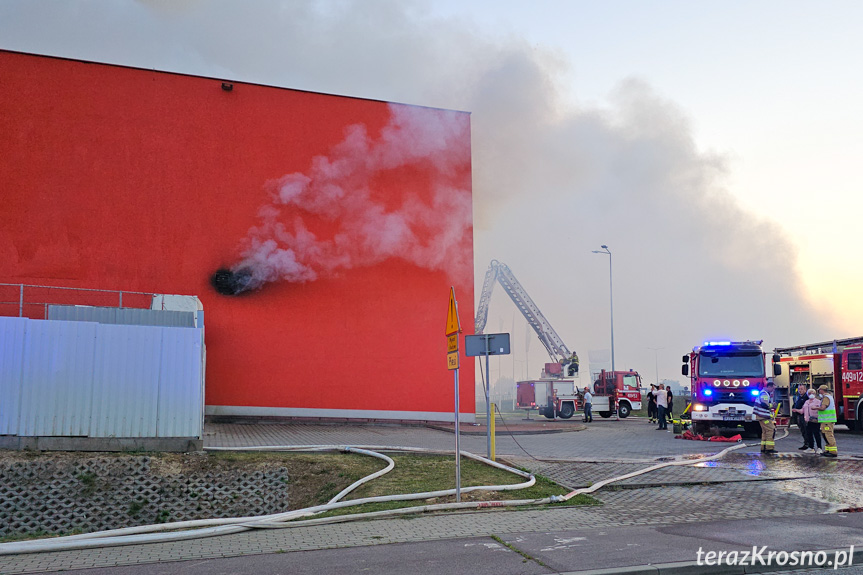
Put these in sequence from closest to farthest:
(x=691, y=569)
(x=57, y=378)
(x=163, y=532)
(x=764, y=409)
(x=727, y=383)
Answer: (x=691, y=569), (x=163, y=532), (x=57, y=378), (x=764, y=409), (x=727, y=383)

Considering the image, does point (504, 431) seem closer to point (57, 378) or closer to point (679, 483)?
point (679, 483)

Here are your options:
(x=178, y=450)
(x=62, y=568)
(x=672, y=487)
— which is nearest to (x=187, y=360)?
(x=178, y=450)

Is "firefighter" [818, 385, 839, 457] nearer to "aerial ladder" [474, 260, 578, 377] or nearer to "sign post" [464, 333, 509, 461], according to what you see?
"sign post" [464, 333, 509, 461]

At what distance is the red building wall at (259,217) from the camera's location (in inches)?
766

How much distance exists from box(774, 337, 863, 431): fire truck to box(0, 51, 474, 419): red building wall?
11.2 metres

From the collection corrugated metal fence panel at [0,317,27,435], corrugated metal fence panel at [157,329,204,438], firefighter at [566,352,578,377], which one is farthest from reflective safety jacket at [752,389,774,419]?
firefighter at [566,352,578,377]

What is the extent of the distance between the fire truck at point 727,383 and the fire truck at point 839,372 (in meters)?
2.03

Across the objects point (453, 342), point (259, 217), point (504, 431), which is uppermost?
point (259, 217)

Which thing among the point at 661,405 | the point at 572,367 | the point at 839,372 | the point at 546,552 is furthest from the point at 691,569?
the point at 572,367

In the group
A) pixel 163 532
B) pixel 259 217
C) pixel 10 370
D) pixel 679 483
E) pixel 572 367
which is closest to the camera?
pixel 163 532

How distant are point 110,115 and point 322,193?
21.7ft

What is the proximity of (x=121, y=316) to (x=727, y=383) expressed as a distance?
593 inches

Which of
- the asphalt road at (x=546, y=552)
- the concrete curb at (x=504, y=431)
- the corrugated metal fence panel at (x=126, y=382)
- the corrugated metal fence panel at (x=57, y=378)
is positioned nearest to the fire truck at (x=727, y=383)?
the concrete curb at (x=504, y=431)

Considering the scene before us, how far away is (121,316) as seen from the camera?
1355cm
